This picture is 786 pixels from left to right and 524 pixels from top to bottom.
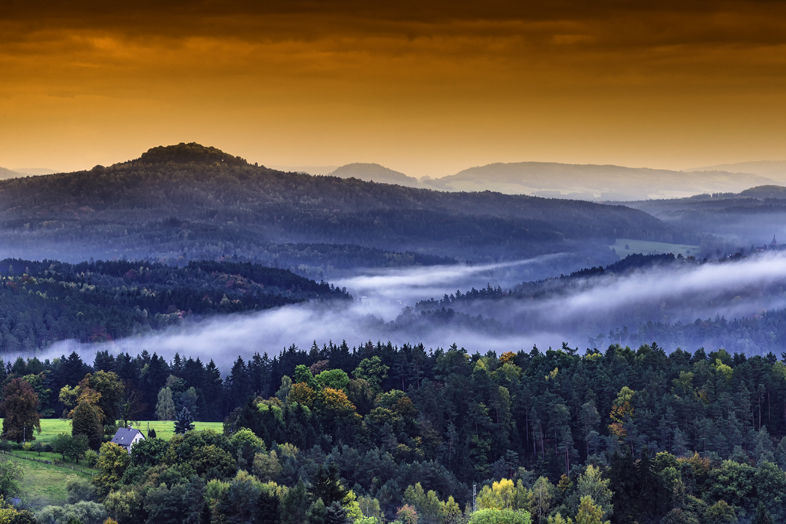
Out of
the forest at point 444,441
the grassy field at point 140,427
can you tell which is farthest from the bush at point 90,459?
the grassy field at point 140,427

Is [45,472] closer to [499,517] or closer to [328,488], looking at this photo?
[328,488]

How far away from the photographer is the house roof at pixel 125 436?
147000mm

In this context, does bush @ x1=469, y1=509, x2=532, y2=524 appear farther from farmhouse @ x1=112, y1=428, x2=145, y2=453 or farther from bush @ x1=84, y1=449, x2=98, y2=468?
bush @ x1=84, y1=449, x2=98, y2=468

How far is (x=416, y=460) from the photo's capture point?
15062 centimetres

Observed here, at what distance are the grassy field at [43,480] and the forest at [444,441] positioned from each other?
3582 millimetres

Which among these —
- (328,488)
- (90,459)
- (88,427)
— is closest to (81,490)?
(90,459)

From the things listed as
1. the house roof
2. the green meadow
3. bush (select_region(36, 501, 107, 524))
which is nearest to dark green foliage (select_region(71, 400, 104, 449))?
the house roof

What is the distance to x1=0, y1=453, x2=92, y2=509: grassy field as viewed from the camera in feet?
412

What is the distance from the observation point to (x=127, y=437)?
148m

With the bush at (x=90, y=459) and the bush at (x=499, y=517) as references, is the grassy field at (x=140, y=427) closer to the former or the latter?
the bush at (x=90, y=459)

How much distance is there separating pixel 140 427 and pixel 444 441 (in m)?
48.7

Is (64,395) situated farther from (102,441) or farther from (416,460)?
(416,460)

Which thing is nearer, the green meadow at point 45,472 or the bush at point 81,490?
the green meadow at point 45,472

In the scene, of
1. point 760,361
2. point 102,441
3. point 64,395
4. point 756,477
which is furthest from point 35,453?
point 760,361
